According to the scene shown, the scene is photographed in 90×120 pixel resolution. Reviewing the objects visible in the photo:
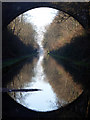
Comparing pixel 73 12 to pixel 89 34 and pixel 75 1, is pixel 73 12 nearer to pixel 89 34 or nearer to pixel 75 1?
pixel 75 1

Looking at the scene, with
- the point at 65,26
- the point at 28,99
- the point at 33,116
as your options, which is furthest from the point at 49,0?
the point at 65,26

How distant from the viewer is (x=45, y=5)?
18.7 m

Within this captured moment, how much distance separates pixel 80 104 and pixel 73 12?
1383 cm

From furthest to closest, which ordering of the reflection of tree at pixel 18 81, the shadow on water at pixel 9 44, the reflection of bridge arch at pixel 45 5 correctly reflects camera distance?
the shadow on water at pixel 9 44, the reflection of bridge arch at pixel 45 5, the reflection of tree at pixel 18 81

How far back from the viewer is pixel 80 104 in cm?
731

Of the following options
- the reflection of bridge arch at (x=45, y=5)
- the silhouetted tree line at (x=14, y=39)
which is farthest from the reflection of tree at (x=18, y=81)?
the silhouetted tree line at (x=14, y=39)

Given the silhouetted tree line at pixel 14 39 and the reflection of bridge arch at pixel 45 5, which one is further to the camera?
the silhouetted tree line at pixel 14 39

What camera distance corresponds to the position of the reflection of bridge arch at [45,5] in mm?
18812

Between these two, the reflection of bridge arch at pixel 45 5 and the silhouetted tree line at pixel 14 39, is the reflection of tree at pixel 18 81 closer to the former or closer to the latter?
the reflection of bridge arch at pixel 45 5

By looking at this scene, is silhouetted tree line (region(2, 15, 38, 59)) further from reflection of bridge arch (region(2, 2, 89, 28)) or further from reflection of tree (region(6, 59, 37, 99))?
reflection of tree (region(6, 59, 37, 99))

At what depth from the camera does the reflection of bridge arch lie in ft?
61.7

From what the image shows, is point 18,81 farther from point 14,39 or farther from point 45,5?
point 14,39

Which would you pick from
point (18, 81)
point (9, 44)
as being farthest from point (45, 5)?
point (9, 44)

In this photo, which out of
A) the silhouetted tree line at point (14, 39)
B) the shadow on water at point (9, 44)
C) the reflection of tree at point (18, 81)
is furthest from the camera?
the silhouetted tree line at point (14, 39)
